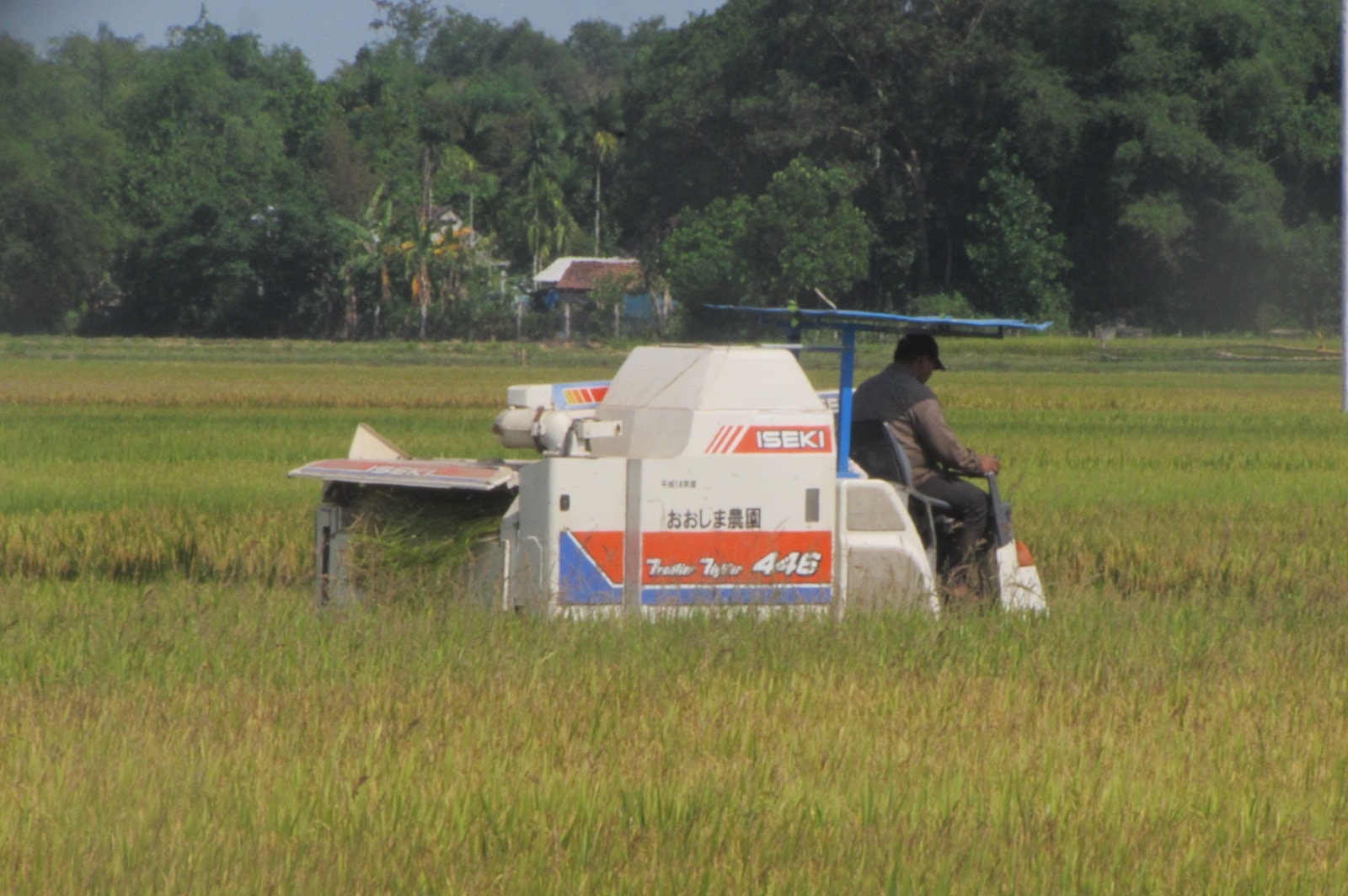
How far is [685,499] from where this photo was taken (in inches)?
264

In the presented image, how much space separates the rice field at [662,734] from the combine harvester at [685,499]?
20 centimetres

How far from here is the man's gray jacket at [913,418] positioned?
7801 millimetres

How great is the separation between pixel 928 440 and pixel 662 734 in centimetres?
290

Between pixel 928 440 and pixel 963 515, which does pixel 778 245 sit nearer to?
pixel 928 440

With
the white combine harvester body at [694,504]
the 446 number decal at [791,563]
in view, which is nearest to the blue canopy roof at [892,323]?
the white combine harvester body at [694,504]

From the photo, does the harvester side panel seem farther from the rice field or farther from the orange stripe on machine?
the rice field

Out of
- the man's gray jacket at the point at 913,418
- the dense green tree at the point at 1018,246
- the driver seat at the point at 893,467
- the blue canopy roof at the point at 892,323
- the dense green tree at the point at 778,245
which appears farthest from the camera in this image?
the dense green tree at the point at 1018,246

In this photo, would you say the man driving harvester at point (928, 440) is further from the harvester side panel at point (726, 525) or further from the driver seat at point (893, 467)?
the harvester side panel at point (726, 525)

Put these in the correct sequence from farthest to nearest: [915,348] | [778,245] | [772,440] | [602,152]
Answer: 1. [602,152]
2. [778,245]
3. [915,348]
4. [772,440]

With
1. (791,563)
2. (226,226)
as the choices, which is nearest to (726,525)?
(791,563)

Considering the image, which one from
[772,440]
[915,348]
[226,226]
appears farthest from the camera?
[226,226]

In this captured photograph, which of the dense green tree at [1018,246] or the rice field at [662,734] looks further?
the dense green tree at [1018,246]

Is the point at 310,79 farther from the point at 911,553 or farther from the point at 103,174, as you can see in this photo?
the point at 911,553

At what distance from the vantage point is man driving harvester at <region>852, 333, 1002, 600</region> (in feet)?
25.4
